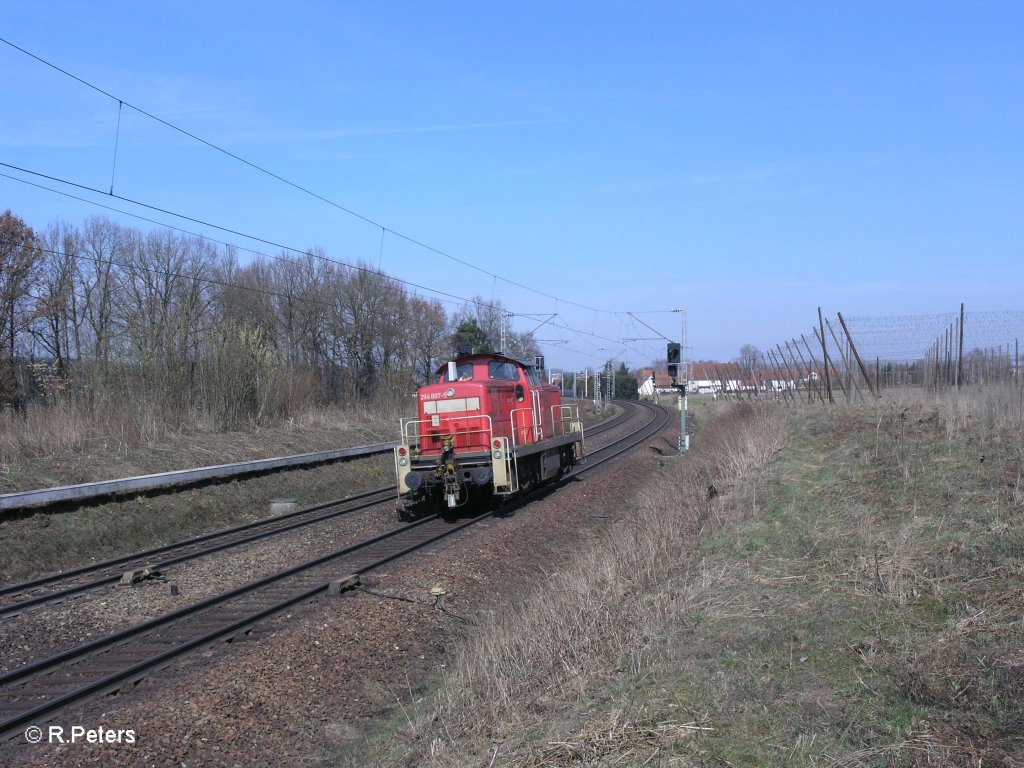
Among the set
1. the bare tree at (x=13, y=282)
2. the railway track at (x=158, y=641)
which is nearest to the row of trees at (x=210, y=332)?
the bare tree at (x=13, y=282)

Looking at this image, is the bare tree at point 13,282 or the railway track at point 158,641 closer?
the railway track at point 158,641

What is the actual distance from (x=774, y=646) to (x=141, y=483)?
1332cm

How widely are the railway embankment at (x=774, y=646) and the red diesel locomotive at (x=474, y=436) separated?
4313 millimetres

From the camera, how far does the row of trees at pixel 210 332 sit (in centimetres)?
2123

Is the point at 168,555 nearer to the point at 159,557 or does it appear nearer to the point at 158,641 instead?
the point at 159,557

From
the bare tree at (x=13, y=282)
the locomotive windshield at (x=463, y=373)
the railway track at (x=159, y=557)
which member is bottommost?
the railway track at (x=159, y=557)

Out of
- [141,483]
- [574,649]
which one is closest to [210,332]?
[141,483]

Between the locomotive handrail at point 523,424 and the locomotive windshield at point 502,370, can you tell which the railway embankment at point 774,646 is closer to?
the locomotive handrail at point 523,424

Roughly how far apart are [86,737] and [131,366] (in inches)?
661

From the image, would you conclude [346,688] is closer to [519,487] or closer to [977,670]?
[977,670]

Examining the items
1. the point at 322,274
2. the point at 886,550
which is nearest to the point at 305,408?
the point at 322,274

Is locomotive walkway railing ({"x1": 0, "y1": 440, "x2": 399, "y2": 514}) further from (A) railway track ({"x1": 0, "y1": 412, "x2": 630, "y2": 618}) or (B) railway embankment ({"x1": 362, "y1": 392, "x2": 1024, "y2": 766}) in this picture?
(B) railway embankment ({"x1": 362, "y1": 392, "x2": 1024, "y2": 766})

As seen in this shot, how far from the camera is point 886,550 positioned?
7.05 m

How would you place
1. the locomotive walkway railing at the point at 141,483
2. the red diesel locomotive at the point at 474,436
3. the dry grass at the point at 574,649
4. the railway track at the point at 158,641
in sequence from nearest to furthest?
the dry grass at the point at 574,649
the railway track at the point at 158,641
the locomotive walkway railing at the point at 141,483
the red diesel locomotive at the point at 474,436
